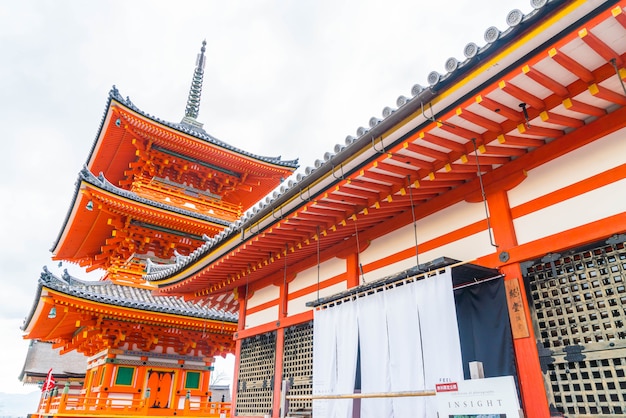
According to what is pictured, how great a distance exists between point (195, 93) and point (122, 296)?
12449 mm

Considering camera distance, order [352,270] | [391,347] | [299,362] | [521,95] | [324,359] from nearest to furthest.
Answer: [521,95] → [391,347] → [324,359] → [352,270] → [299,362]

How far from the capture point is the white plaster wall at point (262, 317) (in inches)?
308

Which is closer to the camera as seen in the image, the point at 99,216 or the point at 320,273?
the point at 320,273

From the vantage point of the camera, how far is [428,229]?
5426mm

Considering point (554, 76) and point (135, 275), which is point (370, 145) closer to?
point (554, 76)

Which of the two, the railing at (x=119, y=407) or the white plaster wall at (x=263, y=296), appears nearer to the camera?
the white plaster wall at (x=263, y=296)

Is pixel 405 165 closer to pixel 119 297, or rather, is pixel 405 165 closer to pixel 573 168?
pixel 573 168

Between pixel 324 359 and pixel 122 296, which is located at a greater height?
pixel 122 296

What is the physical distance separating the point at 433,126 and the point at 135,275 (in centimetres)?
1280

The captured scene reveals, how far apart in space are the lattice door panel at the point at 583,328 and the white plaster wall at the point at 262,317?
477 cm

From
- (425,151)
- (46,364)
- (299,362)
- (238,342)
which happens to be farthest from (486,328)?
(46,364)

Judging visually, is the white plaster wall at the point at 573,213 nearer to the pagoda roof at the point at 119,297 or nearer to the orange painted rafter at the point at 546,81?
the orange painted rafter at the point at 546,81

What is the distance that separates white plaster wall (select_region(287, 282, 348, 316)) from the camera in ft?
21.5

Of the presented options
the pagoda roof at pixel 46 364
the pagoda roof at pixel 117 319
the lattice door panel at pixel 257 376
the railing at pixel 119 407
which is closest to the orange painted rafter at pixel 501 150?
the lattice door panel at pixel 257 376
